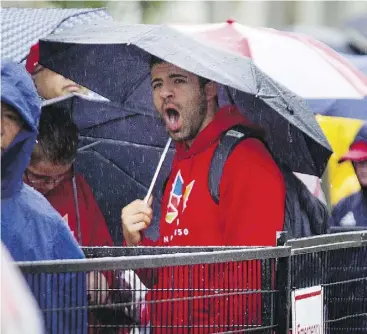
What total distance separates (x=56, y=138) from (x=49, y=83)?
0.62 metres

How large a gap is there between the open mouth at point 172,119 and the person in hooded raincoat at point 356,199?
5.73 feet

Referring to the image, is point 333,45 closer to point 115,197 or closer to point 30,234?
point 115,197

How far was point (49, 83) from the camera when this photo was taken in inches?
283

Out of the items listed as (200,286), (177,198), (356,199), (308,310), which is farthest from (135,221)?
(356,199)

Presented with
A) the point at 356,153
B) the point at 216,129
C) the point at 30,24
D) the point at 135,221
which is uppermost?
the point at 30,24

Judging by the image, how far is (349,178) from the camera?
7867mm

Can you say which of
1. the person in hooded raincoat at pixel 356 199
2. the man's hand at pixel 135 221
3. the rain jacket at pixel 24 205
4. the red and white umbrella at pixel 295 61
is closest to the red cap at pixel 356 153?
the person in hooded raincoat at pixel 356 199

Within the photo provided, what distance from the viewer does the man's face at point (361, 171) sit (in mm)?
7941

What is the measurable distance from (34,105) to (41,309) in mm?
914

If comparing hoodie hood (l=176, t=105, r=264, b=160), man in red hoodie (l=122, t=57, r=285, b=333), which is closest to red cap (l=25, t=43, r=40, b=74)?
man in red hoodie (l=122, t=57, r=285, b=333)

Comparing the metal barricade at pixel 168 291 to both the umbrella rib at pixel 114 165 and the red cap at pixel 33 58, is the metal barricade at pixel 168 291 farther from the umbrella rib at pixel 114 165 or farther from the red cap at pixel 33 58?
the umbrella rib at pixel 114 165

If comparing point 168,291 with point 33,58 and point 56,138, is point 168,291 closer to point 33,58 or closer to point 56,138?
point 56,138

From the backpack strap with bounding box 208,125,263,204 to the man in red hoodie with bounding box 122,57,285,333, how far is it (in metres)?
0.02

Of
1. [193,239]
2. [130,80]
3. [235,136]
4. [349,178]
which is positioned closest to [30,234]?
[193,239]
